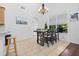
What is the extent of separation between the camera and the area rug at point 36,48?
6.58 feet

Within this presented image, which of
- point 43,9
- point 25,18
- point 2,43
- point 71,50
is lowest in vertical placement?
point 71,50

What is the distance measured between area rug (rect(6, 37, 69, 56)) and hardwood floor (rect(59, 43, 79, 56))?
6 cm

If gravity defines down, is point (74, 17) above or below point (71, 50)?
above

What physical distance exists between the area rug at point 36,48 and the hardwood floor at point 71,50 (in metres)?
0.06

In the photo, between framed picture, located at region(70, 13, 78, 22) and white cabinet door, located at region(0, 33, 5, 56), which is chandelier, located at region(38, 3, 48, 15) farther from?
white cabinet door, located at region(0, 33, 5, 56)

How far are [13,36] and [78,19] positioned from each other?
1.12 meters

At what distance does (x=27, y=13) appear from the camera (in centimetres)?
201

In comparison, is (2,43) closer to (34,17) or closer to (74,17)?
(34,17)

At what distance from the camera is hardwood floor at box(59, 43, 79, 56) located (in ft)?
6.61

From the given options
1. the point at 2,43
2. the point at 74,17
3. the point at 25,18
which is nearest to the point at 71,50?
the point at 74,17

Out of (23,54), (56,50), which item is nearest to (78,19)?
(56,50)

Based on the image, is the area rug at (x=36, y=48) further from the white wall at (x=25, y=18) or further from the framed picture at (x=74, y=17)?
the framed picture at (x=74, y=17)

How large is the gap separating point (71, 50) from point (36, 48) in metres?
0.59

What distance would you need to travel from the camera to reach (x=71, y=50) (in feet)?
6.66
